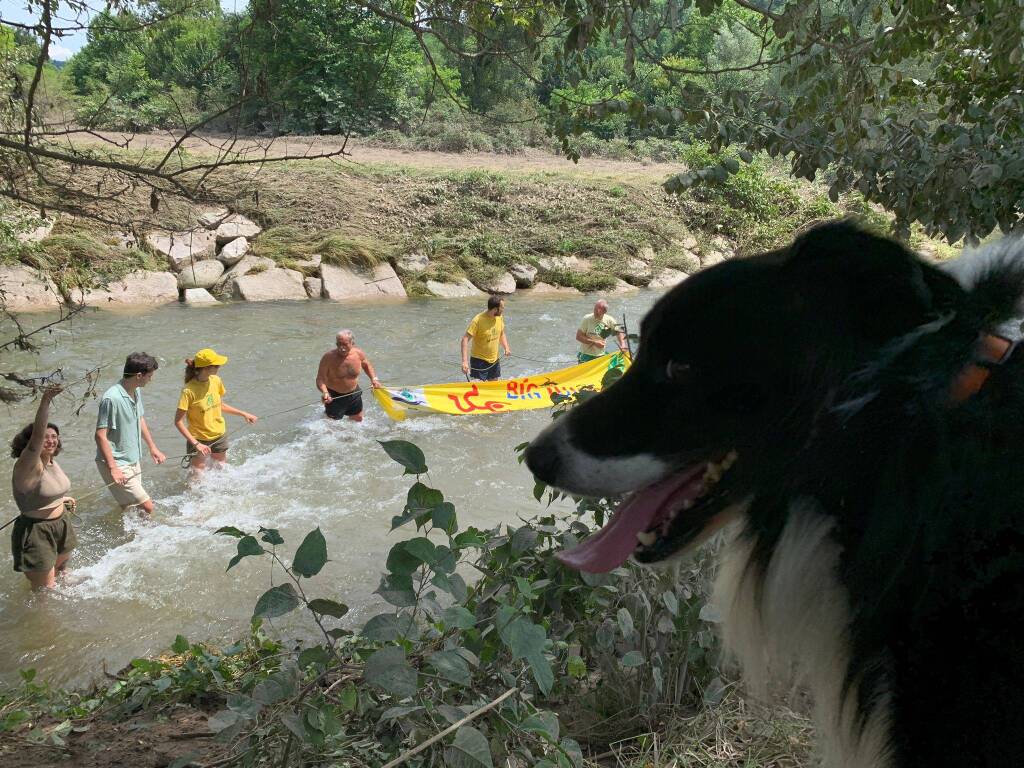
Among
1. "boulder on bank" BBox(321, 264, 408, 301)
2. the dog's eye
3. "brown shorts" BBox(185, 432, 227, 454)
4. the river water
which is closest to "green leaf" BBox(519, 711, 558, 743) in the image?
the dog's eye

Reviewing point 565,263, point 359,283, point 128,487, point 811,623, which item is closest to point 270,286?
point 359,283

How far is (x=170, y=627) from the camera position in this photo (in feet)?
22.2

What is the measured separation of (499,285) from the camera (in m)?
24.0

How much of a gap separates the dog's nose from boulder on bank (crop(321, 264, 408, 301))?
67.7 ft

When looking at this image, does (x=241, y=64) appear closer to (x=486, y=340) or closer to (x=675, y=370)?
(x=675, y=370)

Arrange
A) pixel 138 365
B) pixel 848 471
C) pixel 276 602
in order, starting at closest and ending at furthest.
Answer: pixel 848 471
pixel 276 602
pixel 138 365

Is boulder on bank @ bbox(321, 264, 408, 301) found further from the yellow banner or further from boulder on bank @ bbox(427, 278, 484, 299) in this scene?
the yellow banner

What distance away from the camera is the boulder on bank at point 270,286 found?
2061cm

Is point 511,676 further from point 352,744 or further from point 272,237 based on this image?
point 272,237

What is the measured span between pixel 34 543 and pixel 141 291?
1377cm

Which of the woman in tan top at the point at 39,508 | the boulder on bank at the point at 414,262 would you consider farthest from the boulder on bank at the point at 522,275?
the woman in tan top at the point at 39,508

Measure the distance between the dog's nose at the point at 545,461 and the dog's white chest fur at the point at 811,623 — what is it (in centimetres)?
40

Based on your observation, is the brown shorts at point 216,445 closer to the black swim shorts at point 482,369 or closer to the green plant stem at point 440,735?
the black swim shorts at point 482,369

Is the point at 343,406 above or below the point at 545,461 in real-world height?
below
